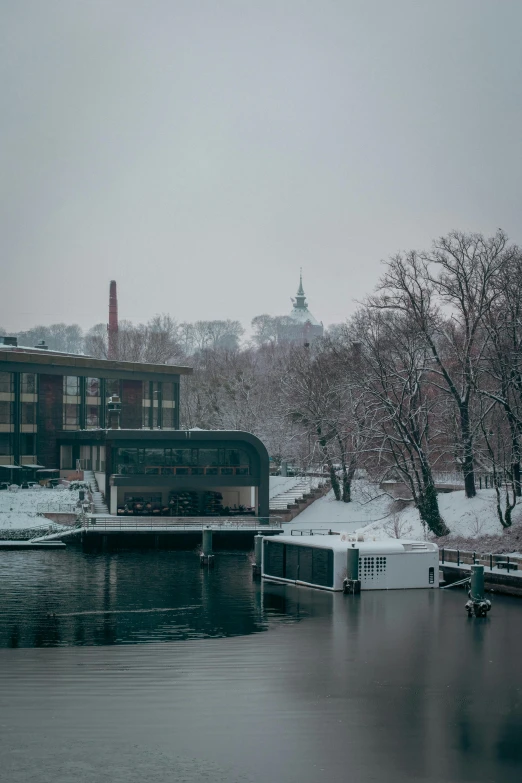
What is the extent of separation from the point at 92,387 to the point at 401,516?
32978 millimetres

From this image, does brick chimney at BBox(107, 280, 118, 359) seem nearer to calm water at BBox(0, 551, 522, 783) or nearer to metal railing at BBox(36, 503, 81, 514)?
metal railing at BBox(36, 503, 81, 514)

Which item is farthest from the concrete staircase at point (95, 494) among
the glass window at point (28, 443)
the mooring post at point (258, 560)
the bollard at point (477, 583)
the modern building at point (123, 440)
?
the bollard at point (477, 583)

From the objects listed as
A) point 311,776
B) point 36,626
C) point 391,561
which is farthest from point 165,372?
point 311,776

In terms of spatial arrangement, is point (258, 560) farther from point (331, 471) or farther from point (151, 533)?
point (331, 471)

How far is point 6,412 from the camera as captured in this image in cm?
7681

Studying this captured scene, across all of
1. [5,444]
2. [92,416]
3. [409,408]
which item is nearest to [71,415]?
[92,416]

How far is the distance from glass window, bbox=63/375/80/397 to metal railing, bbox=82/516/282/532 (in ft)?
68.3

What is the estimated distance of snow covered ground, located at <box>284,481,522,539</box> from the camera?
2088 inches

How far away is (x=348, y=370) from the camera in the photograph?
2665 inches

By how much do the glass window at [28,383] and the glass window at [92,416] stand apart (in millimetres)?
5554

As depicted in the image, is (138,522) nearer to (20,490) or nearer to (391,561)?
(20,490)

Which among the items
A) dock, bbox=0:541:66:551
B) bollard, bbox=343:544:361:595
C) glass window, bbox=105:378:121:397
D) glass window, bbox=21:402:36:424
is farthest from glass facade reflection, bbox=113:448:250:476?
bollard, bbox=343:544:361:595

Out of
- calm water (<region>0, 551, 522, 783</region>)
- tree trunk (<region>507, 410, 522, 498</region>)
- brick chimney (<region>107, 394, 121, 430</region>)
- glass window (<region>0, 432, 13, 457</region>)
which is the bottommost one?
calm water (<region>0, 551, 522, 783</region>)

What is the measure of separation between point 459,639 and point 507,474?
2174 cm
